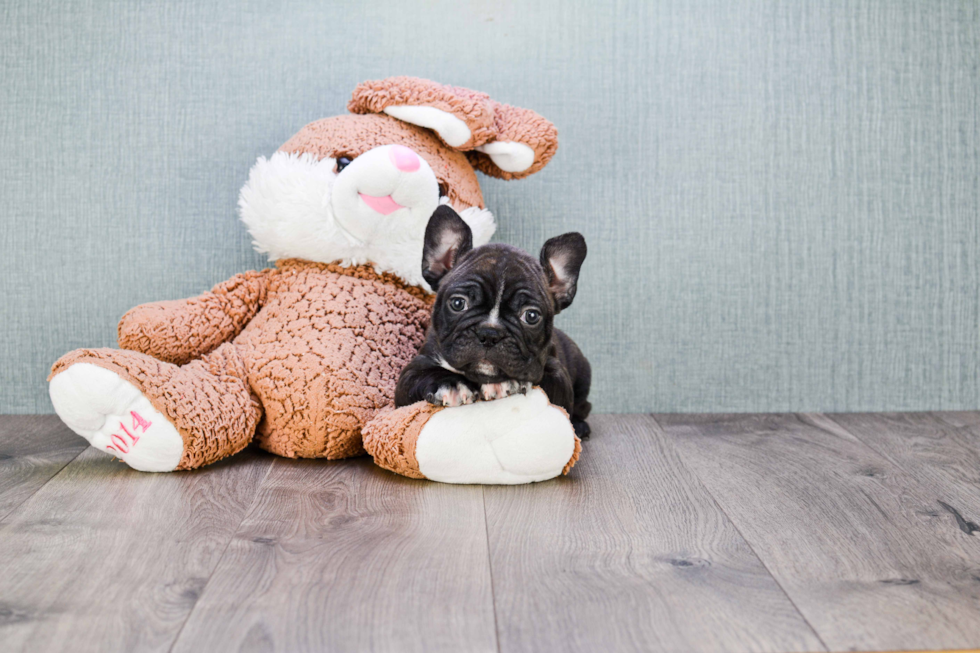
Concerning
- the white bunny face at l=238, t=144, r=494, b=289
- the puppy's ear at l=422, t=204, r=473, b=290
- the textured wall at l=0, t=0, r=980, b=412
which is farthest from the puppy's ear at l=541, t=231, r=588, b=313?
the textured wall at l=0, t=0, r=980, b=412

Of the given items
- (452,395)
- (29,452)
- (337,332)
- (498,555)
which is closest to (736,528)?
(498,555)

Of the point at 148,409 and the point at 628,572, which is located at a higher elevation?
the point at 148,409

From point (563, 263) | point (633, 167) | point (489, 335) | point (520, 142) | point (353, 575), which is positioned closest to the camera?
point (353, 575)

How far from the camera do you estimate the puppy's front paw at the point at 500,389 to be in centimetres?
132

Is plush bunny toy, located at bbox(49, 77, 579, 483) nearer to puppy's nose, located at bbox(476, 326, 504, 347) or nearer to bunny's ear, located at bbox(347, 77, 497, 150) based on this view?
bunny's ear, located at bbox(347, 77, 497, 150)

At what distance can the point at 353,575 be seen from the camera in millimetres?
990

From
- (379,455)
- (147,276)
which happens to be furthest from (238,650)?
(147,276)

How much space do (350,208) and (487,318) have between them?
411mm

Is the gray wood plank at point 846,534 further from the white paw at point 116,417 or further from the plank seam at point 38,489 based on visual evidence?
the plank seam at point 38,489

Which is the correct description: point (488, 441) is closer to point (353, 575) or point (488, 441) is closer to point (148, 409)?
point (353, 575)

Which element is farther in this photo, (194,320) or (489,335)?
(194,320)

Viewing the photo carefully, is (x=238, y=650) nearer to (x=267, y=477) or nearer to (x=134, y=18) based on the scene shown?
(x=267, y=477)

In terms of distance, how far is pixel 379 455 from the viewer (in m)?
1.40

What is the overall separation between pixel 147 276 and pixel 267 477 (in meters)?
0.75
